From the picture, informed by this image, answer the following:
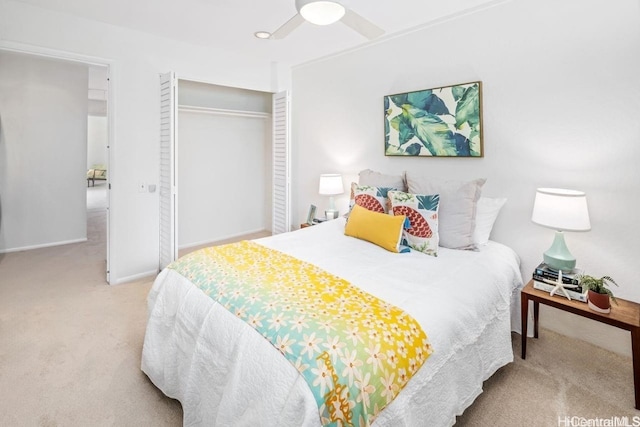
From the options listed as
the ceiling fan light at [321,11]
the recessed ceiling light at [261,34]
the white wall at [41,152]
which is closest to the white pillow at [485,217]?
the ceiling fan light at [321,11]

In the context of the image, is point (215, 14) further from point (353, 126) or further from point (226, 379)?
point (226, 379)

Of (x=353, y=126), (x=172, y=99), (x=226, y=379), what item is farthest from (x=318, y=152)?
(x=226, y=379)

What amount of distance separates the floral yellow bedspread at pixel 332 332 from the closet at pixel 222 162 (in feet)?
7.90

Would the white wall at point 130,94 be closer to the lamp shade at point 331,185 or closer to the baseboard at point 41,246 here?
the lamp shade at point 331,185

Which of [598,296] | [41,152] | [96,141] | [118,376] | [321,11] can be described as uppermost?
[96,141]

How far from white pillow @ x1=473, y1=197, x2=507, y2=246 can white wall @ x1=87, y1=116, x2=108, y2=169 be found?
1086cm

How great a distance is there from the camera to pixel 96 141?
10.3 meters

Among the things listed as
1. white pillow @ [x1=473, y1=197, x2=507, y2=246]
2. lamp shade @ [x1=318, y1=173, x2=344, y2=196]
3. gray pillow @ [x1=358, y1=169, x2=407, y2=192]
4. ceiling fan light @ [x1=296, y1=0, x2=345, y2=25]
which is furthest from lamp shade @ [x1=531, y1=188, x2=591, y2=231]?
lamp shade @ [x1=318, y1=173, x2=344, y2=196]

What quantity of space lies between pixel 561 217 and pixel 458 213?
601 millimetres

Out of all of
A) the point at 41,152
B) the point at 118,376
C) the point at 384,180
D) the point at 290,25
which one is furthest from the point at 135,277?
the point at 290,25

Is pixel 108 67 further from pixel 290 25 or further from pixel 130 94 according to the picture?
pixel 290 25

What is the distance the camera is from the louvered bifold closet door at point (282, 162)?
3.97 meters

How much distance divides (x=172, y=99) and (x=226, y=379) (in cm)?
276

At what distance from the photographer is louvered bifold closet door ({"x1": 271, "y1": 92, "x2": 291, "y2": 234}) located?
3975 millimetres
